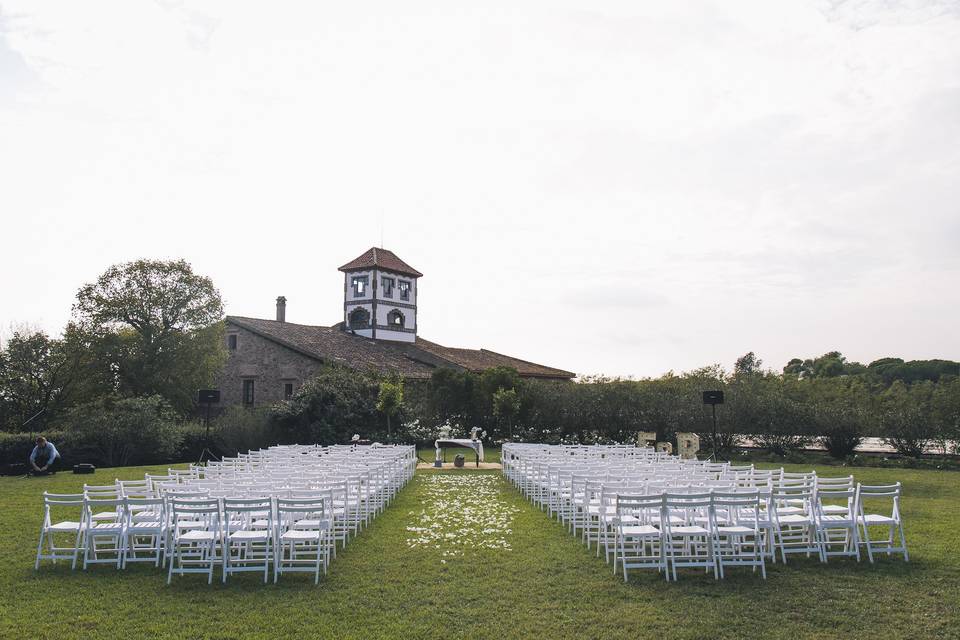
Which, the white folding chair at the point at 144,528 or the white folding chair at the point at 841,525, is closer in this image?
the white folding chair at the point at 144,528

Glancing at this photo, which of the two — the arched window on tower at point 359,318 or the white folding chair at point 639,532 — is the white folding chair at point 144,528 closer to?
the white folding chair at point 639,532

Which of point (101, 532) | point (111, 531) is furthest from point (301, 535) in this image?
point (101, 532)

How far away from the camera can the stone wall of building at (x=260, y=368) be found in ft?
110

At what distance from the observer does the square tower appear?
142 feet

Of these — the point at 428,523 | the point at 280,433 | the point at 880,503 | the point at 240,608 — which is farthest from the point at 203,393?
the point at 880,503

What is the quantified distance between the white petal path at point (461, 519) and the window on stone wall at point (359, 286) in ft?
92.8

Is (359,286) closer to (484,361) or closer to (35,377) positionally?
(484,361)

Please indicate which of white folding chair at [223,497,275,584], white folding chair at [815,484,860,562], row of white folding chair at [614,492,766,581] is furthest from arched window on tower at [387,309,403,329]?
white folding chair at [815,484,860,562]

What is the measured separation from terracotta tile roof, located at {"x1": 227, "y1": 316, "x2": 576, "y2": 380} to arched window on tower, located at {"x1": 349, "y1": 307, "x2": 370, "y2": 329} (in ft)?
3.61

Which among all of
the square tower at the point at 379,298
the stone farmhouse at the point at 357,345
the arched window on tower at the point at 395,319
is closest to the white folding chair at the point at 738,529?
the stone farmhouse at the point at 357,345

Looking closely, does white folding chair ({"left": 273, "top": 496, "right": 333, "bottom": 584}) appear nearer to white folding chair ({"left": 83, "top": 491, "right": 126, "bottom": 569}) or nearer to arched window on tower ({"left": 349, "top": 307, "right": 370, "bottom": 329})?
white folding chair ({"left": 83, "top": 491, "right": 126, "bottom": 569})

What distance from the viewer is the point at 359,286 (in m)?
44.0

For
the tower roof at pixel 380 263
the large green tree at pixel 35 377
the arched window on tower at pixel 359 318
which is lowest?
the large green tree at pixel 35 377

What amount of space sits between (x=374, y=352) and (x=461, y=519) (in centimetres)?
2709
